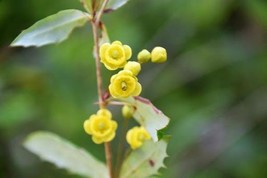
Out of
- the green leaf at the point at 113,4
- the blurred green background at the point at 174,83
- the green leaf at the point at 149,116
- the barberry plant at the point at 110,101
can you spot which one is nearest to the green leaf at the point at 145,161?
the barberry plant at the point at 110,101

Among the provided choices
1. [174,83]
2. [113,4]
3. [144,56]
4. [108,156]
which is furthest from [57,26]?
[174,83]

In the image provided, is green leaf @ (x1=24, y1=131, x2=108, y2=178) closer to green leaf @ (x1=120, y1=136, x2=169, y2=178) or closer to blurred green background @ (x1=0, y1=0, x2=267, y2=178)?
green leaf @ (x1=120, y1=136, x2=169, y2=178)

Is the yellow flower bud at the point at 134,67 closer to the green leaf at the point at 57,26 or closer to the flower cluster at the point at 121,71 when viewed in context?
the flower cluster at the point at 121,71

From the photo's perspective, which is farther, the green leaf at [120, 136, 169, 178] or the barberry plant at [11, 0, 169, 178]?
the green leaf at [120, 136, 169, 178]

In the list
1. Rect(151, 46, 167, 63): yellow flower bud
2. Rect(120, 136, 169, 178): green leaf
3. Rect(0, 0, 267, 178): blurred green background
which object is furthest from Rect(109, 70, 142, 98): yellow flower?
Rect(0, 0, 267, 178): blurred green background

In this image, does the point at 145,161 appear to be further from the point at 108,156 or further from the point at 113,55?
the point at 113,55

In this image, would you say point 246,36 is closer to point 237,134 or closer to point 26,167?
point 237,134

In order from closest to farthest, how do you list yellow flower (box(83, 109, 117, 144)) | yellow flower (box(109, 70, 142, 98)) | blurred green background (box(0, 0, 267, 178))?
1. yellow flower (box(109, 70, 142, 98))
2. yellow flower (box(83, 109, 117, 144))
3. blurred green background (box(0, 0, 267, 178))
